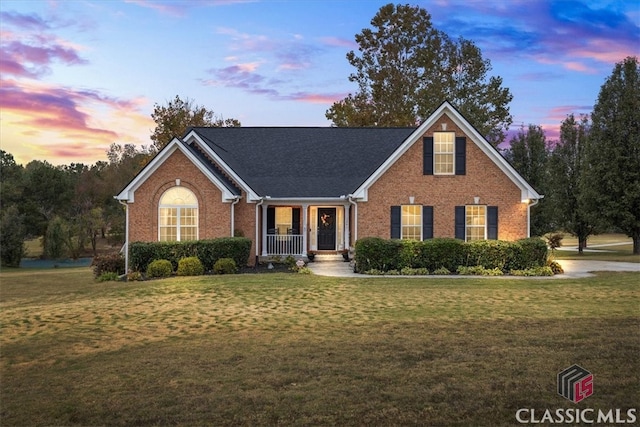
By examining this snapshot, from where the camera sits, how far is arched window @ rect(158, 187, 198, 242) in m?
23.9

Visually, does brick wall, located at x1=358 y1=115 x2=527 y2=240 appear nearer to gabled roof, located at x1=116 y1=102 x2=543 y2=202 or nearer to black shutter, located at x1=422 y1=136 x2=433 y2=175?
black shutter, located at x1=422 y1=136 x2=433 y2=175

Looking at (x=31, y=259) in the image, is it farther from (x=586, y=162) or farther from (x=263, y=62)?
(x=586, y=162)

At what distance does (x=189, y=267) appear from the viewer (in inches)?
826

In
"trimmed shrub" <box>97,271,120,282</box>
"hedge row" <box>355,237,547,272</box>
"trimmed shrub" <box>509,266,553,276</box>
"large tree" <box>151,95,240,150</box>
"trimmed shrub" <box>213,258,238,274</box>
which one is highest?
"large tree" <box>151,95,240,150</box>

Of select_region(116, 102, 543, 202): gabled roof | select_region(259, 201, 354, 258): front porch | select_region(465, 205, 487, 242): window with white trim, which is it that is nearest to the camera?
select_region(116, 102, 543, 202): gabled roof

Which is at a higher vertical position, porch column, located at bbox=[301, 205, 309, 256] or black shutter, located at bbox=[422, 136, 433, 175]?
black shutter, located at bbox=[422, 136, 433, 175]

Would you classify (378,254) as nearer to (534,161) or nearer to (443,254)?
(443,254)

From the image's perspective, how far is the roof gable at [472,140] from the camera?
24.2 meters

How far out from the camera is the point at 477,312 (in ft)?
42.2

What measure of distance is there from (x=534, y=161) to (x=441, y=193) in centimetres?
1921

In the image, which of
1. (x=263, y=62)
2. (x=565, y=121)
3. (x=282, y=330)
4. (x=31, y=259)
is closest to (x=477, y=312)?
(x=282, y=330)

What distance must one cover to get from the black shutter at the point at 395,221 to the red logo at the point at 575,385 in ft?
56.6

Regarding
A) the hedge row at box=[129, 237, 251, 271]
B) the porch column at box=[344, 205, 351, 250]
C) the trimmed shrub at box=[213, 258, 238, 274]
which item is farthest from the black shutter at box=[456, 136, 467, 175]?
the trimmed shrub at box=[213, 258, 238, 274]

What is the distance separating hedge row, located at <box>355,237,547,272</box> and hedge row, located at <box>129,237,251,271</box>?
5630mm
